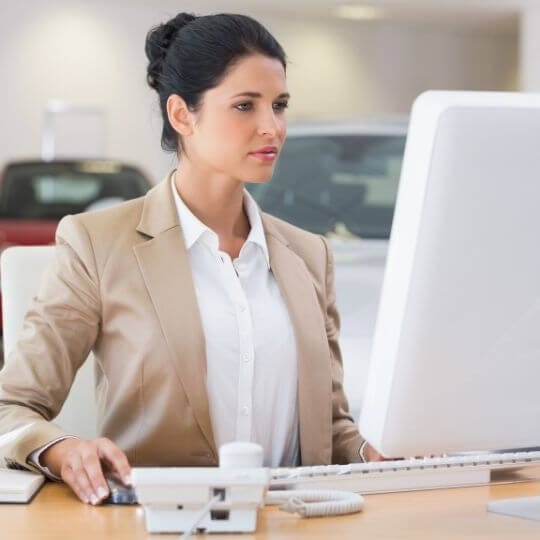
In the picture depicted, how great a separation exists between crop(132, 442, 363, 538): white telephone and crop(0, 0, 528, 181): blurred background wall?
1158 cm

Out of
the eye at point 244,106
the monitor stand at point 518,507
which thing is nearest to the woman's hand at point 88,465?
the monitor stand at point 518,507

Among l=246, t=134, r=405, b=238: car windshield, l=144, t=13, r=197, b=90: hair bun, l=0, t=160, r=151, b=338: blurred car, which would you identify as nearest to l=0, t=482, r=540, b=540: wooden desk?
l=144, t=13, r=197, b=90: hair bun

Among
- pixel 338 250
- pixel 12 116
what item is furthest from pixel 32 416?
pixel 12 116

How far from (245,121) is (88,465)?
2.02 feet

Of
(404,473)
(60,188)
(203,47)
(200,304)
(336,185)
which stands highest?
(203,47)

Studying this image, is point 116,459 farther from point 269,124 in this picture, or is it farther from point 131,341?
point 269,124

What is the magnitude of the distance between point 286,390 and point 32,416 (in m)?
0.43

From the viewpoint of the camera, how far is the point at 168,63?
7.34 feet

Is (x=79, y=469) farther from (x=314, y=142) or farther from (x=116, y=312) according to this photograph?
(x=314, y=142)

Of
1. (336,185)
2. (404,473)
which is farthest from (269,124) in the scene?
(336,185)

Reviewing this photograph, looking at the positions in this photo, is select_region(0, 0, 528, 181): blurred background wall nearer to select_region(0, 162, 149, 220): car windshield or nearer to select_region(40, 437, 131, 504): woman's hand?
select_region(0, 162, 149, 220): car windshield

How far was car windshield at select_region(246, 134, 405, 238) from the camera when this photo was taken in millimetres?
4961

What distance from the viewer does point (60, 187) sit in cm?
1017

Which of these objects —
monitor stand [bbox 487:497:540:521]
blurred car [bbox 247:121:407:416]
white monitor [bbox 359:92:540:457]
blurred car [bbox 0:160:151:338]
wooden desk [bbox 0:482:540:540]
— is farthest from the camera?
blurred car [bbox 0:160:151:338]
